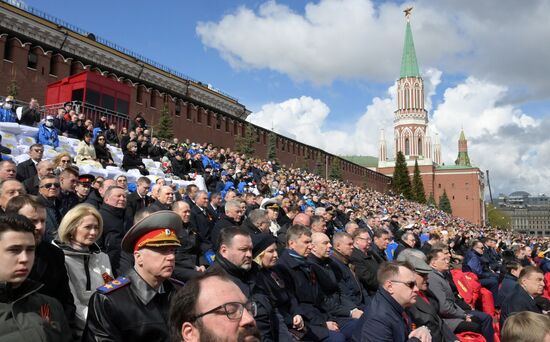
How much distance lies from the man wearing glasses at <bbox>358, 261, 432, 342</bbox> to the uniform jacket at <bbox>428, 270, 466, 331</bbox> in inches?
71.7

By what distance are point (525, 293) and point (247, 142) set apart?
114 ft

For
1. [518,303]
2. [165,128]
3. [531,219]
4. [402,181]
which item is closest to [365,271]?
[518,303]

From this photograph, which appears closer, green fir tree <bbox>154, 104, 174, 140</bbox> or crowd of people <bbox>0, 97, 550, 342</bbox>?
crowd of people <bbox>0, 97, 550, 342</bbox>

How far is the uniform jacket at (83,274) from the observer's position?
3.83 meters

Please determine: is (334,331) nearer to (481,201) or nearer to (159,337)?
(159,337)

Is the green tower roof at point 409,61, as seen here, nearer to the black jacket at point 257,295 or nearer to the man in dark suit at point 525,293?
the man in dark suit at point 525,293

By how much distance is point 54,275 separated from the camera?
11.8 feet

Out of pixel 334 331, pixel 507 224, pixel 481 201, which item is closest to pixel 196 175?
pixel 334 331

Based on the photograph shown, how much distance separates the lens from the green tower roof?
111562 millimetres

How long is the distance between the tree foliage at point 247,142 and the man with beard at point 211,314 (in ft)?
122

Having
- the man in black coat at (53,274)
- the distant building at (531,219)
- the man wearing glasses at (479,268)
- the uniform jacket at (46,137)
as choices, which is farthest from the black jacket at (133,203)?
the distant building at (531,219)

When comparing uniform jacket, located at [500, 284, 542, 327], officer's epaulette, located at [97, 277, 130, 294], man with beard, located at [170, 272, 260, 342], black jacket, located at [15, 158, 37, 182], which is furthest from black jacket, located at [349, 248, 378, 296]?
black jacket, located at [15, 158, 37, 182]

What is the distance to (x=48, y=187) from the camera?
5840 millimetres

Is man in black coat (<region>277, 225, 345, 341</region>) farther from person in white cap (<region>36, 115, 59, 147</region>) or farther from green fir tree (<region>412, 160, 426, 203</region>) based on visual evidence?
green fir tree (<region>412, 160, 426, 203</region>)
